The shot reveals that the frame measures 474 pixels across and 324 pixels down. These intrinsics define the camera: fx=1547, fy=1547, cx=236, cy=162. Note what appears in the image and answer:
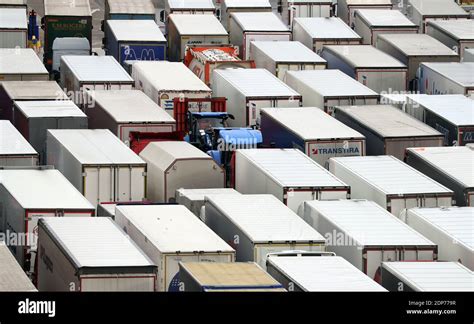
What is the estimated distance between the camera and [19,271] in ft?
132

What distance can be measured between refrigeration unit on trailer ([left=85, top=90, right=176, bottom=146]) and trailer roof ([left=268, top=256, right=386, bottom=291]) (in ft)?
57.4

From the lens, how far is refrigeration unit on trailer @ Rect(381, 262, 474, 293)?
4181 centimetres

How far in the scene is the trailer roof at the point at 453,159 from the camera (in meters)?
53.9

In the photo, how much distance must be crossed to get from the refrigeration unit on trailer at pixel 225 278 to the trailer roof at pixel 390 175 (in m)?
11.4

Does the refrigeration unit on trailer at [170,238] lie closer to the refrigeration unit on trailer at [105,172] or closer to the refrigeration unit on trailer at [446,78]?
the refrigeration unit on trailer at [105,172]

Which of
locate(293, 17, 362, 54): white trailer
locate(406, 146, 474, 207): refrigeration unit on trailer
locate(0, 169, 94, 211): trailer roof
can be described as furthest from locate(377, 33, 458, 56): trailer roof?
locate(0, 169, 94, 211): trailer roof

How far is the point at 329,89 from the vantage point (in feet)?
219

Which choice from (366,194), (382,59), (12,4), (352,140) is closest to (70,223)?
(366,194)

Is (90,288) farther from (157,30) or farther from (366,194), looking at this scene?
(157,30)

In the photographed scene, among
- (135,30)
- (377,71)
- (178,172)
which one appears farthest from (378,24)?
(178,172)

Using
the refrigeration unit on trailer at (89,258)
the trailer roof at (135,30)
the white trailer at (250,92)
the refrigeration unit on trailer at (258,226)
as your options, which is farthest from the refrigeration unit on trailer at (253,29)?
the refrigeration unit on trailer at (89,258)

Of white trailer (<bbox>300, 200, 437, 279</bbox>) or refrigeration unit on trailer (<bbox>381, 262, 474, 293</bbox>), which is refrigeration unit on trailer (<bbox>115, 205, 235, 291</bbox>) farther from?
refrigeration unit on trailer (<bbox>381, 262, 474, 293</bbox>)
